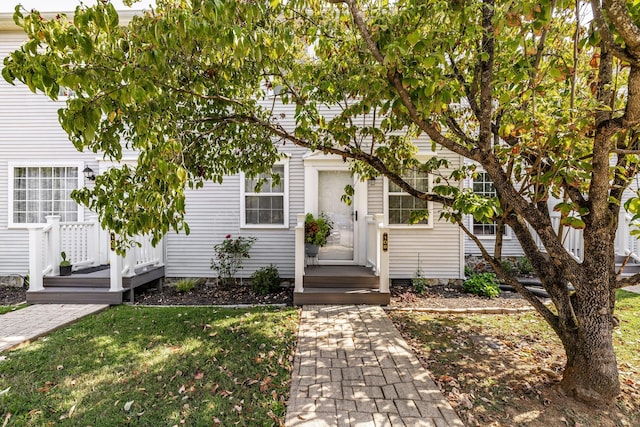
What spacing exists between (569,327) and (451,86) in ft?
8.49

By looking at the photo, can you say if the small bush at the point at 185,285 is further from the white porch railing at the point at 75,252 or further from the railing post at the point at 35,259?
the railing post at the point at 35,259

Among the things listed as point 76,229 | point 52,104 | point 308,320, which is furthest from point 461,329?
point 52,104

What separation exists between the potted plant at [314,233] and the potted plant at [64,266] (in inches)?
185

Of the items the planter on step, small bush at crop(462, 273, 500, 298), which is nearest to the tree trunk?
small bush at crop(462, 273, 500, 298)

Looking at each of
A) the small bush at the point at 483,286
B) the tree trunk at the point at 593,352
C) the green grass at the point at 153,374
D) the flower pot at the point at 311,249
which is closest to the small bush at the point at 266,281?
the flower pot at the point at 311,249

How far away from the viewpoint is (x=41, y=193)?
25.4ft

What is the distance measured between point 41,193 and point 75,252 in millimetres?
2113

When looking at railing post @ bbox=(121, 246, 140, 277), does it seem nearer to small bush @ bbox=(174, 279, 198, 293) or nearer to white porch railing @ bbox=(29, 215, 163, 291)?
white porch railing @ bbox=(29, 215, 163, 291)

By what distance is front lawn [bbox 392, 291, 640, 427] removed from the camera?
274 centimetres

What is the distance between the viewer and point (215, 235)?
760 centimetres

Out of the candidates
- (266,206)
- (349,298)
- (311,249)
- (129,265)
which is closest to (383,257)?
(349,298)

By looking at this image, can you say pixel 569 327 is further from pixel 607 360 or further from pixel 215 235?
pixel 215 235

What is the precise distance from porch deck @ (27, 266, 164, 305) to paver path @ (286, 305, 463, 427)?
3694 mm

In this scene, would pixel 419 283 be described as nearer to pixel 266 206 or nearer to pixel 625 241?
pixel 266 206
